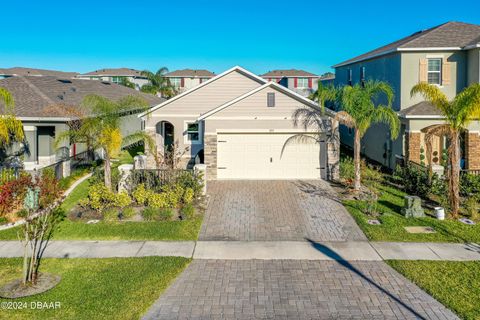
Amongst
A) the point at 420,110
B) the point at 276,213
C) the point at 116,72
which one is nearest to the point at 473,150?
the point at 420,110

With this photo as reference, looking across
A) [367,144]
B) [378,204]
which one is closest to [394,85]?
[367,144]

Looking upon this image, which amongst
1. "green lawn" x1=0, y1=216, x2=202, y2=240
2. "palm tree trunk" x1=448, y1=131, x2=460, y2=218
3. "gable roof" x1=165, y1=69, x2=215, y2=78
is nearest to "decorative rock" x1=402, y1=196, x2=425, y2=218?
"palm tree trunk" x1=448, y1=131, x2=460, y2=218

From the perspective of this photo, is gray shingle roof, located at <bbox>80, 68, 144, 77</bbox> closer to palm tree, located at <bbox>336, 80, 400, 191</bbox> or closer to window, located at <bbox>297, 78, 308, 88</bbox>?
window, located at <bbox>297, 78, 308, 88</bbox>

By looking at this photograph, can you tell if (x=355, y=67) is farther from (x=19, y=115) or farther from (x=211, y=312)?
(x=211, y=312)

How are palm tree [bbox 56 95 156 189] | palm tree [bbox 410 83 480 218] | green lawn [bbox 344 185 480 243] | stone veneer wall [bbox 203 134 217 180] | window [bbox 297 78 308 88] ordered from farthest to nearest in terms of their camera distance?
window [bbox 297 78 308 88] → stone veneer wall [bbox 203 134 217 180] → palm tree [bbox 56 95 156 189] → palm tree [bbox 410 83 480 218] → green lawn [bbox 344 185 480 243]

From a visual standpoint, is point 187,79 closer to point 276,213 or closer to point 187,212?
point 276,213
